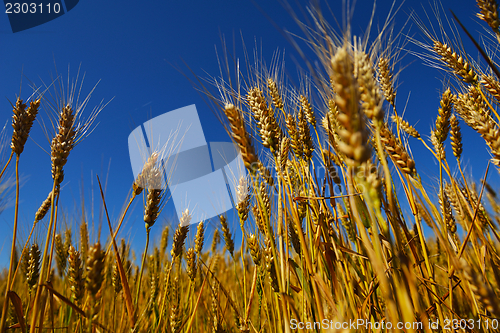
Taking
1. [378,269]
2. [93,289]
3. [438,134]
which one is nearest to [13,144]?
[93,289]

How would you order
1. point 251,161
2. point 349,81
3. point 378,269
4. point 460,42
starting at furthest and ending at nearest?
point 460,42
point 251,161
point 349,81
point 378,269

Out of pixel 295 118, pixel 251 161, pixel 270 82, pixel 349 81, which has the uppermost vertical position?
pixel 270 82

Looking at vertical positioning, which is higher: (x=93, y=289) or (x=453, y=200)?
(x=453, y=200)

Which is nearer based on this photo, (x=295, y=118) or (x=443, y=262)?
(x=295, y=118)

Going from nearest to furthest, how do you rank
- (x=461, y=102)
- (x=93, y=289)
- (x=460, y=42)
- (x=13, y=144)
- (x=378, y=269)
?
(x=378, y=269)
(x=93, y=289)
(x=13, y=144)
(x=460, y=42)
(x=461, y=102)

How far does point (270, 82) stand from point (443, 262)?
12.5ft

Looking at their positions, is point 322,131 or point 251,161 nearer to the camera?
point 251,161

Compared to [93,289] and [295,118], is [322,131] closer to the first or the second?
[295,118]

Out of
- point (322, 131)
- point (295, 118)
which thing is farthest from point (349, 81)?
point (322, 131)

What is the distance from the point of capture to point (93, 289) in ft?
2.93

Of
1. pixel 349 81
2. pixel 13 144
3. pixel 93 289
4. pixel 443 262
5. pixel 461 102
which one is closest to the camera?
pixel 349 81

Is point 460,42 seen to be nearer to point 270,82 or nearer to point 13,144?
point 270,82

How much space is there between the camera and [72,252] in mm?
1271

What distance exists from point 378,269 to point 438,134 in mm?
2030
